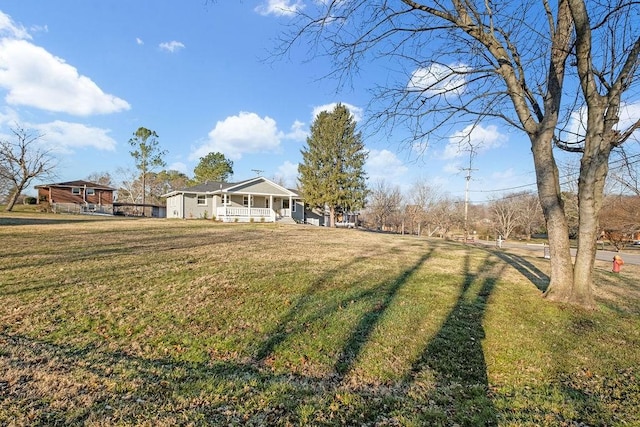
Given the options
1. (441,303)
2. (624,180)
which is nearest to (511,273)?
(441,303)

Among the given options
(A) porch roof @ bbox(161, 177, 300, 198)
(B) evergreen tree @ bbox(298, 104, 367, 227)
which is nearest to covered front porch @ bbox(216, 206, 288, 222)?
(A) porch roof @ bbox(161, 177, 300, 198)

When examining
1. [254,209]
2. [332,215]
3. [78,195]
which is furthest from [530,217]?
[78,195]

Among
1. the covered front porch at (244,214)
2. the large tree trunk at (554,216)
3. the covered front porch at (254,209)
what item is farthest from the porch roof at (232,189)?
the large tree trunk at (554,216)

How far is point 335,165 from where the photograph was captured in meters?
29.7

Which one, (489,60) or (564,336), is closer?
(564,336)

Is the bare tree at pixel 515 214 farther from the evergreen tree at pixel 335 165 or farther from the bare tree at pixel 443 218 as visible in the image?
the evergreen tree at pixel 335 165

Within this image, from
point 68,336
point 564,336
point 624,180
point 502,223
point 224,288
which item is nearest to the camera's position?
point 68,336

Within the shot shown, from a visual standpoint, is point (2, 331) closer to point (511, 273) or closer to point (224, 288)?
point (224, 288)

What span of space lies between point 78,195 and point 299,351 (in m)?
46.4

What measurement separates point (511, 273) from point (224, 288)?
7.23m

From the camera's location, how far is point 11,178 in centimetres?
2806

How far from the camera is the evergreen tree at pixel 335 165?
96.0ft

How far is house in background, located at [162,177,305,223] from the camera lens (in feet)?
84.9

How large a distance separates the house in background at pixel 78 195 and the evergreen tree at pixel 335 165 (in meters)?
27.4
